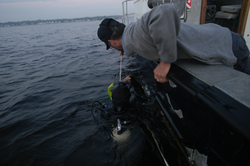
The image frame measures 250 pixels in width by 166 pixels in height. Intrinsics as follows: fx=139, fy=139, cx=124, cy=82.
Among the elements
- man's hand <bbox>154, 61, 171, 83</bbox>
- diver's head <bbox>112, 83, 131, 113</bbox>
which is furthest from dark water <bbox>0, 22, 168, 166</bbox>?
man's hand <bbox>154, 61, 171, 83</bbox>

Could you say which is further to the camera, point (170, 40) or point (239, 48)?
point (239, 48)

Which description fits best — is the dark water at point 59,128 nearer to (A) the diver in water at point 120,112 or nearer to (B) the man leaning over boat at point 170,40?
(A) the diver in water at point 120,112

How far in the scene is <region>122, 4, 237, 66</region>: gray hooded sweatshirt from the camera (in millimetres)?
1087

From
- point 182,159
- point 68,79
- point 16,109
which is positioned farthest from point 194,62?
point 68,79

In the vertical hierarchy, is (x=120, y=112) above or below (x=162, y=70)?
below

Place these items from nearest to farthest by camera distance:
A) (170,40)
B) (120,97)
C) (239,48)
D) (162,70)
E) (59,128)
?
1. (170,40)
2. (162,70)
3. (239,48)
4. (120,97)
5. (59,128)

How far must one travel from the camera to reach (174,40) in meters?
1.10

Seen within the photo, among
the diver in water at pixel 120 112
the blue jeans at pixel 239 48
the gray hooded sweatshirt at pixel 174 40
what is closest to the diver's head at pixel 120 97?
the diver in water at pixel 120 112

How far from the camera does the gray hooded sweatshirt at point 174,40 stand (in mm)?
1087

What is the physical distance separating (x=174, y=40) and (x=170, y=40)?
33mm

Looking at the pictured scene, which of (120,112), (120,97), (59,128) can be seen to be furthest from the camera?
(59,128)

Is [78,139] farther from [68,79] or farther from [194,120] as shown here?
[68,79]

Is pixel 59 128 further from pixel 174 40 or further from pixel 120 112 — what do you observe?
pixel 174 40

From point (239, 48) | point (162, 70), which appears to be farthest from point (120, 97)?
point (239, 48)
